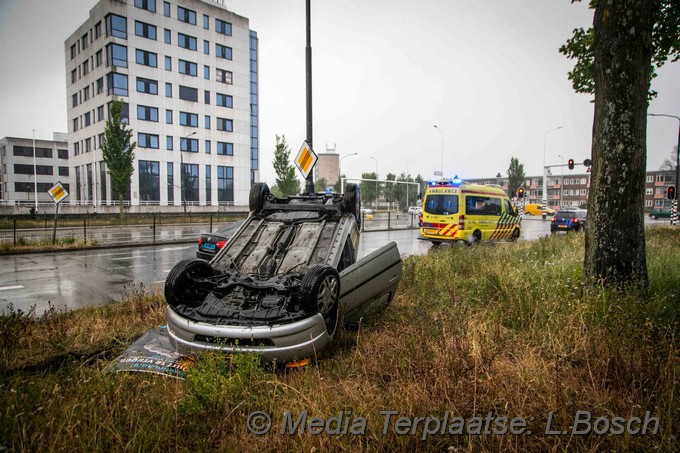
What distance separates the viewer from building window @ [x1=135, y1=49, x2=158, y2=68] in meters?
41.4

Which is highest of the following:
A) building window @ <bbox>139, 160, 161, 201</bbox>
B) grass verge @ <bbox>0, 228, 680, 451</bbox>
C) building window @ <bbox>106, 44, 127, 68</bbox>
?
building window @ <bbox>106, 44, 127, 68</bbox>

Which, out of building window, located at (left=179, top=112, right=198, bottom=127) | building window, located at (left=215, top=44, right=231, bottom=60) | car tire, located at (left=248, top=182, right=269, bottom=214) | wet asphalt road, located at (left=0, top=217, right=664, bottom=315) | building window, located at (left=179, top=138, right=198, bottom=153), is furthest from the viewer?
building window, located at (left=215, top=44, right=231, bottom=60)

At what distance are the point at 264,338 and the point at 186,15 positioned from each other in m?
52.0

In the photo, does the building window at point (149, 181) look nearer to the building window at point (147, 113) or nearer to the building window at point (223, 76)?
the building window at point (147, 113)

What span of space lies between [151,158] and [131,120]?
442cm

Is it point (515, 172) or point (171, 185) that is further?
point (515, 172)

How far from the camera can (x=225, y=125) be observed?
4794cm

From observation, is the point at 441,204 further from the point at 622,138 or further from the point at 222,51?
the point at 222,51

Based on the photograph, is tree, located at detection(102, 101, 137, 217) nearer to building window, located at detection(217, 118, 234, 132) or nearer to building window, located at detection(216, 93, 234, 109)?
building window, located at detection(217, 118, 234, 132)

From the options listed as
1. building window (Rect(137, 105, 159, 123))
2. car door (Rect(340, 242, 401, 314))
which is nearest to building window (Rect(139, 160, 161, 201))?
building window (Rect(137, 105, 159, 123))

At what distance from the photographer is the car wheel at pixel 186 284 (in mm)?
3709

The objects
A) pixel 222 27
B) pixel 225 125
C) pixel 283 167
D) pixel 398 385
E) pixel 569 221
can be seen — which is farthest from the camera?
pixel 225 125

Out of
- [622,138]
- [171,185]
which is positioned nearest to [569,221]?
[622,138]

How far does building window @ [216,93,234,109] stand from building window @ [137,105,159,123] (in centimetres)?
774
